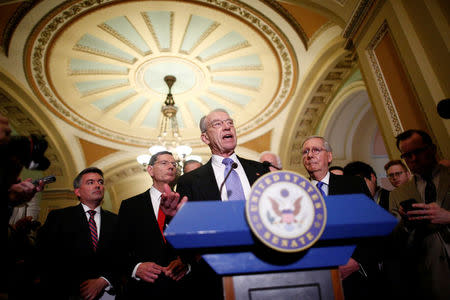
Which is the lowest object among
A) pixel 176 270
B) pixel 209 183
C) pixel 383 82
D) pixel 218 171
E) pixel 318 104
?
pixel 176 270

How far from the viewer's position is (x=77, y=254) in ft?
6.81

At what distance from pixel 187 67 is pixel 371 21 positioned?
4356 mm

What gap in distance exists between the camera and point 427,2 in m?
2.37

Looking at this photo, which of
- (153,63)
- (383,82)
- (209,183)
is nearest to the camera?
(209,183)

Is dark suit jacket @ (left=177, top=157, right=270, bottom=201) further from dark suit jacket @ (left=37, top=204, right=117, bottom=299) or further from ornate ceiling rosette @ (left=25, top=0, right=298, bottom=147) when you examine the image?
ornate ceiling rosette @ (left=25, top=0, right=298, bottom=147)

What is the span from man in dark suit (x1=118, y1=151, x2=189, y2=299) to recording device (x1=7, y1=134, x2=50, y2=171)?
65cm

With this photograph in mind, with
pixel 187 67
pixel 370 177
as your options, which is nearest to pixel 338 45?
pixel 370 177

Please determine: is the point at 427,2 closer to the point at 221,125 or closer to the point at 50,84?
the point at 221,125

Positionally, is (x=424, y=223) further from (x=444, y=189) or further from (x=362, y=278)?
(x=362, y=278)

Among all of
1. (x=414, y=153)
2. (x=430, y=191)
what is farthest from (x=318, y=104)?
(x=430, y=191)

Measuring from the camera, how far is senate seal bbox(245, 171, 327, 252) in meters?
0.77

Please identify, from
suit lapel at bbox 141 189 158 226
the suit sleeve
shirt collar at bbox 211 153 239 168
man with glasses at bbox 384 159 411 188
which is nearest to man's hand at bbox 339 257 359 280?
shirt collar at bbox 211 153 239 168

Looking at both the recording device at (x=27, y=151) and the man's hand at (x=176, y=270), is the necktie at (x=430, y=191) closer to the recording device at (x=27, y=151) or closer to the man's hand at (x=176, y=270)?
the man's hand at (x=176, y=270)

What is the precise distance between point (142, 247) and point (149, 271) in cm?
23
